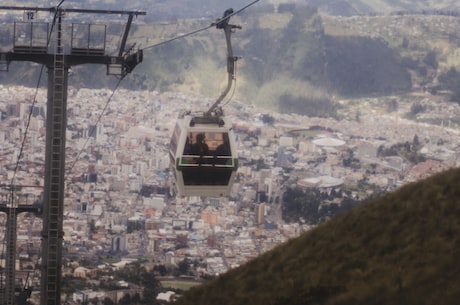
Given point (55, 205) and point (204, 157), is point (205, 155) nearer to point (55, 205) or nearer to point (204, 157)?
point (204, 157)

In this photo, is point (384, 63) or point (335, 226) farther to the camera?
point (384, 63)

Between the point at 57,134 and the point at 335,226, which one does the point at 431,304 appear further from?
the point at 335,226

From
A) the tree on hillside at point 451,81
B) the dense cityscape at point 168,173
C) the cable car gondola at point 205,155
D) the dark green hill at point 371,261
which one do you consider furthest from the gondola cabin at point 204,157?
the tree on hillside at point 451,81

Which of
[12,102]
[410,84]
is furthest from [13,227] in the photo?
[410,84]

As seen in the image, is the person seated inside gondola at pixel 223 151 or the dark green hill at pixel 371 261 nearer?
the dark green hill at pixel 371 261

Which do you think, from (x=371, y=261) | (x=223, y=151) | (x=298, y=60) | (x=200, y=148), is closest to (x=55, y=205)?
(x=371, y=261)

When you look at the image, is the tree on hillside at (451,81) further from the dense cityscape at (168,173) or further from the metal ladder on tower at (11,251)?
the metal ladder on tower at (11,251)

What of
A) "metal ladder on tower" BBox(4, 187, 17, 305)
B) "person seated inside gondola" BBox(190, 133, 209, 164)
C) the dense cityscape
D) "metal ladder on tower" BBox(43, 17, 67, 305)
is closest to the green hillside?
the dense cityscape
